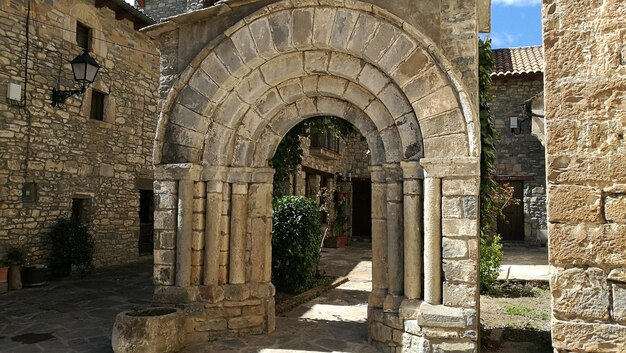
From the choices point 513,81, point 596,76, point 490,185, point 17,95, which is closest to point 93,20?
point 17,95

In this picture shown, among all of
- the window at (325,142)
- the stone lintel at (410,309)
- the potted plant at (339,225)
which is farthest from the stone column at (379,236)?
the potted plant at (339,225)

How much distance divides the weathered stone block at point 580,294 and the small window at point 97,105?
10418 millimetres

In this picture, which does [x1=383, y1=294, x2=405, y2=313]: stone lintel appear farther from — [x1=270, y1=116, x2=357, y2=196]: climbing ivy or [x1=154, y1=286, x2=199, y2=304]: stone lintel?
[x1=270, y1=116, x2=357, y2=196]: climbing ivy

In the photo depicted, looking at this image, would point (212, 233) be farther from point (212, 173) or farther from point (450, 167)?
point (450, 167)

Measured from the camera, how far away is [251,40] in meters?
4.82

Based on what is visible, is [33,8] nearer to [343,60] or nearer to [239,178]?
[239,178]

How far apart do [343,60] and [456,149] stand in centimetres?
154

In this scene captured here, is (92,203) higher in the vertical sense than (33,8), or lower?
lower

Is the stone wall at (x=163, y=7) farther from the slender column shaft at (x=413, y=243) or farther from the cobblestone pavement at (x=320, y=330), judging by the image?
the slender column shaft at (x=413, y=243)

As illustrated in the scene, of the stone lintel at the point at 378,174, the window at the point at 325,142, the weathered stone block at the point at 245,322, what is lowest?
the weathered stone block at the point at 245,322

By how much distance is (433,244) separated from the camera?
4086 mm

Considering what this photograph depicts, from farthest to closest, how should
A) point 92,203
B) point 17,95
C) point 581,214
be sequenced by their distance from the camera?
1. point 92,203
2. point 17,95
3. point 581,214

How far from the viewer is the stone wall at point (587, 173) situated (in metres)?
2.10

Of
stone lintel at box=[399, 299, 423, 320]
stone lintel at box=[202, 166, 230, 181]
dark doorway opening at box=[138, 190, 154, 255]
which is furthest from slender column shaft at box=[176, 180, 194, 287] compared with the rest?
dark doorway opening at box=[138, 190, 154, 255]
